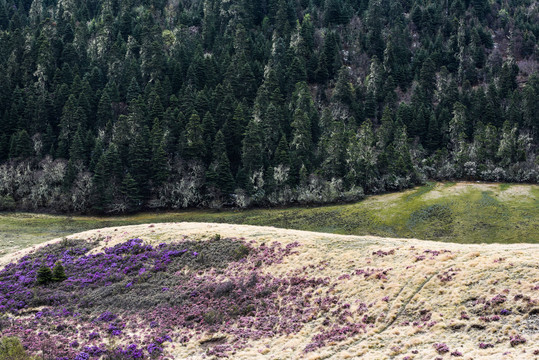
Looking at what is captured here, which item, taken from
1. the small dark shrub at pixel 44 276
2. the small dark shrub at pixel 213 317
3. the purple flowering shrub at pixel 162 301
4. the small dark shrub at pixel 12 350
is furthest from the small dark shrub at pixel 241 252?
the small dark shrub at pixel 12 350

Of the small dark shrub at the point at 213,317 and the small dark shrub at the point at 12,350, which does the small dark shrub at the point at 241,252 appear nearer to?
the small dark shrub at the point at 213,317

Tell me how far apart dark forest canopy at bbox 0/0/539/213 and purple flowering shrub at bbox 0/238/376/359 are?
59089mm

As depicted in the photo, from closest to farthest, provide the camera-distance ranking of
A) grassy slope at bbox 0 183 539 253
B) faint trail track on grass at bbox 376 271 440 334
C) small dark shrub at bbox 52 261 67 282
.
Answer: faint trail track on grass at bbox 376 271 440 334, small dark shrub at bbox 52 261 67 282, grassy slope at bbox 0 183 539 253

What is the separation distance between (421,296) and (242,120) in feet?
368

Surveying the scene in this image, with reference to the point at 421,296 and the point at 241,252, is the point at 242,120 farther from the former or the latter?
the point at 421,296

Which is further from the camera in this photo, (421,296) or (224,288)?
(224,288)

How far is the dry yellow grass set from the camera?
32.9m

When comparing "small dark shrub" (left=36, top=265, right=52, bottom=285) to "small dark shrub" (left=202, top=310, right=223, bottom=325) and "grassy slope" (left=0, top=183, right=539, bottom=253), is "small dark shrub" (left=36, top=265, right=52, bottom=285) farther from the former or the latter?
"small dark shrub" (left=202, top=310, right=223, bottom=325)

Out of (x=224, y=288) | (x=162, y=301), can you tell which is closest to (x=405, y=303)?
(x=224, y=288)

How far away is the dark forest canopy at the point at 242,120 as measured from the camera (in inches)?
4970

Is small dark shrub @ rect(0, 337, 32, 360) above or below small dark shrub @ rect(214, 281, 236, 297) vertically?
below

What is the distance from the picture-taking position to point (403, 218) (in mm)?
102312

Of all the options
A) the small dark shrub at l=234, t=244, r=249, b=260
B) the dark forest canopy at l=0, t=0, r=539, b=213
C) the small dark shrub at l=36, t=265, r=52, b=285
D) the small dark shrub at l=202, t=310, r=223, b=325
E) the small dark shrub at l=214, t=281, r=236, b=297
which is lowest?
the small dark shrub at l=202, t=310, r=223, b=325

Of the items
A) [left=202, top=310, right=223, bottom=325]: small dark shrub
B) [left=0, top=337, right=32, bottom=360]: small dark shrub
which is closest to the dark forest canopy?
[left=202, top=310, right=223, bottom=325]: small dark shrub
